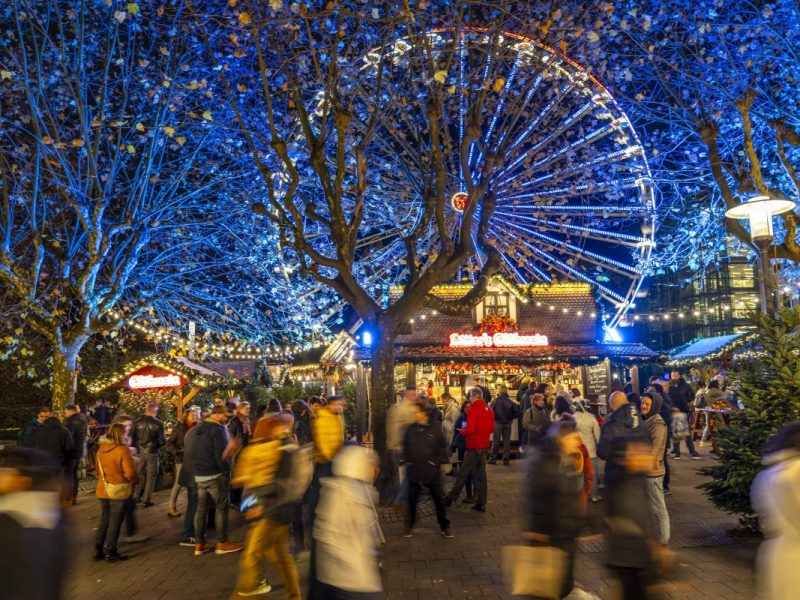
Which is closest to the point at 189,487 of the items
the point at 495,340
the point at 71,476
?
the point at 71,476

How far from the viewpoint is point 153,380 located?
15.9 metres

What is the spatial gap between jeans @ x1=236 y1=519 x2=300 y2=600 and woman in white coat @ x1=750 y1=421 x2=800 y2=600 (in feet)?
11.6

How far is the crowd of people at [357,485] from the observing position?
3.90 m

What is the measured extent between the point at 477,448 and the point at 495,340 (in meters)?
10.9

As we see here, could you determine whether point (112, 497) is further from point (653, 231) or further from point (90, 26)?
point (653, 231)

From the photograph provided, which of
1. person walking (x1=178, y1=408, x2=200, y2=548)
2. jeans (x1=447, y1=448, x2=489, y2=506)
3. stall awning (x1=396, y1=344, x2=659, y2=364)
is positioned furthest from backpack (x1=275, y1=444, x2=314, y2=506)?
stall awning (x1=396, y1=344, x2=659, y2=364)

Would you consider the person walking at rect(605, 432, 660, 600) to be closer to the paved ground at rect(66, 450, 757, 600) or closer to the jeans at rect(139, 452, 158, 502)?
the paved ground at rect(66, 450, 757, 600)

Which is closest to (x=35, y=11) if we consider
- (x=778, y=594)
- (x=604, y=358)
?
(x=778, y=594)

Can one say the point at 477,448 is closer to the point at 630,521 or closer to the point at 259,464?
the point at 259,464

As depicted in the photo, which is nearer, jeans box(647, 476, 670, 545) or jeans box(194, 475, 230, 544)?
jeans box(647, 476, 670, 545)

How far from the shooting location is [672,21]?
41.1 ft

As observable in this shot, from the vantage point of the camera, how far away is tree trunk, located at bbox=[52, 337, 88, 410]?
14.8 m

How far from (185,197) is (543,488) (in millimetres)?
14107

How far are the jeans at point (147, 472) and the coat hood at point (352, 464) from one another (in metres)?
7.78
